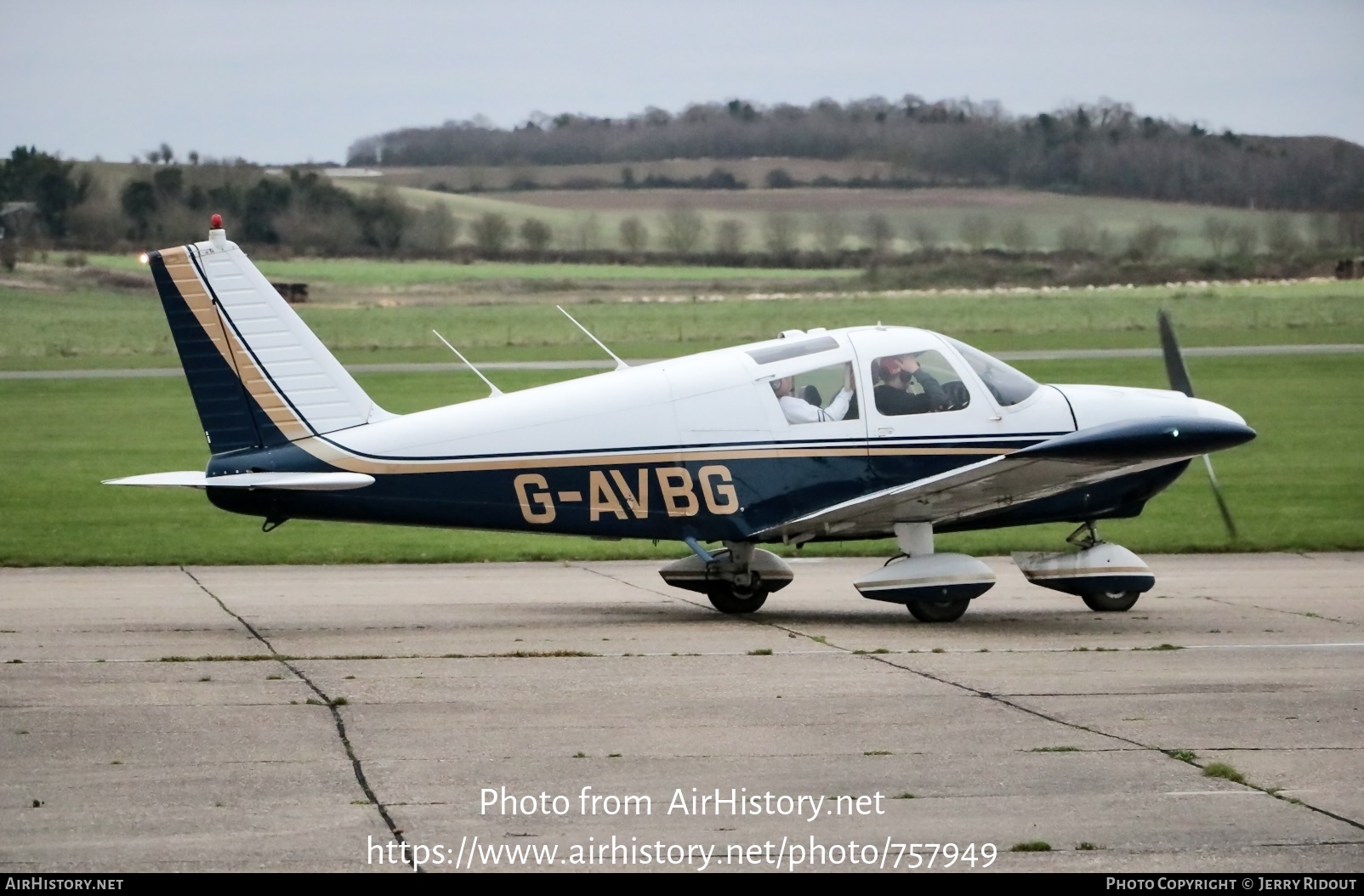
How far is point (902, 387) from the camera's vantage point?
1309 cm

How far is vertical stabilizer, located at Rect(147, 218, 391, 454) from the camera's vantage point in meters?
12.8

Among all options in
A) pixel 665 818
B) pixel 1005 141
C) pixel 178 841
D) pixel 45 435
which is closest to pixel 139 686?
pixel 178 841

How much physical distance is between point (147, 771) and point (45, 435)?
82.3ft

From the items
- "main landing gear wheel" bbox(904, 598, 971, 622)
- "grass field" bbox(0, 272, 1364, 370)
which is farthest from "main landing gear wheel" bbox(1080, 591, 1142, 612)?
"grass field" bbox(0, 272, 1364, 370)

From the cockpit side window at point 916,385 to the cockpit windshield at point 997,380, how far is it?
22 centimetres

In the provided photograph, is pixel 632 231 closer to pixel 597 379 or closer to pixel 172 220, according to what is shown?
pixel 172 220

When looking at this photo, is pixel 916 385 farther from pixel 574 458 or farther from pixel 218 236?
pixel 218 236

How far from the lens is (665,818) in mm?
7395

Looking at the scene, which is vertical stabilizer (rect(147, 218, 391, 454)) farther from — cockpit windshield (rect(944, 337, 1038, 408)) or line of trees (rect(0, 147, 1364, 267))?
line of trees (rect(0, 147, 1364, 267))

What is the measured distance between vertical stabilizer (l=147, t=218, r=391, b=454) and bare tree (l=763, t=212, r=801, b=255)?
5409 cm

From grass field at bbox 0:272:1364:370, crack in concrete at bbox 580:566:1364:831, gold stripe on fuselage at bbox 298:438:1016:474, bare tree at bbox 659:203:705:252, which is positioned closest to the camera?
crack in concrete at bbox 580:566:1364:831

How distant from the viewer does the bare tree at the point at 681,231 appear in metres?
67.5

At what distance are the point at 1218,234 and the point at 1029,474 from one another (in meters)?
47.7

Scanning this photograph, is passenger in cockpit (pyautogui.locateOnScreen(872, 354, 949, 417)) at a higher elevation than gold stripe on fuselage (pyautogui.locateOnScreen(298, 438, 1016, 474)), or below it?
higher
